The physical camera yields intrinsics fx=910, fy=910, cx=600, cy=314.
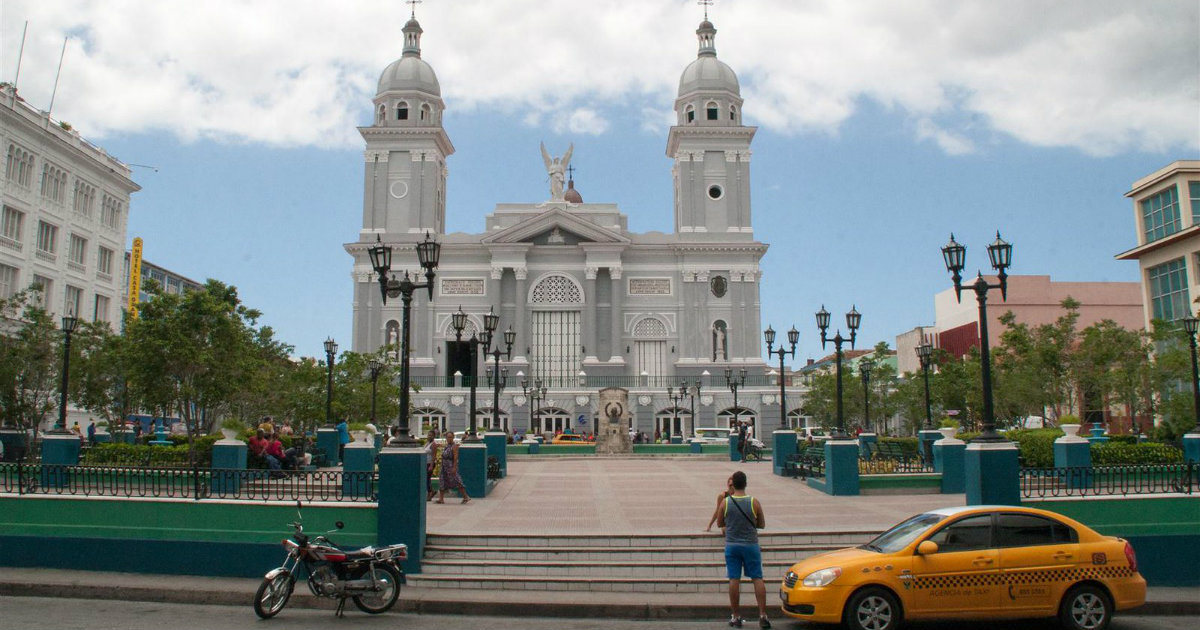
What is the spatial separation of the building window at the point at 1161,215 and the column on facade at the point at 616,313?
104ft

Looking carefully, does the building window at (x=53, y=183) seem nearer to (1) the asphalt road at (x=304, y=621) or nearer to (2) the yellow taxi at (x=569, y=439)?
(2) the yellow taxi at (x=569, y=439)

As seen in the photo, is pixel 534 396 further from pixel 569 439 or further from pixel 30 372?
pixel 30 372

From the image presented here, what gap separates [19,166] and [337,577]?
42217 mm

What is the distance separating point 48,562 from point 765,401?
152 ft

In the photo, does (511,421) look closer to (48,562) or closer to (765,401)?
(765,401)

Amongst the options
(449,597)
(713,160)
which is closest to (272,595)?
(449,597)

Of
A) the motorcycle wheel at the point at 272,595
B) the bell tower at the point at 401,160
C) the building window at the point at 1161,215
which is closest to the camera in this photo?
the motorcycle wheel at the point at 272,595

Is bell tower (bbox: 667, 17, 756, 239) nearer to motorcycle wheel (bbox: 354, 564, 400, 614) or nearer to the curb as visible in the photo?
the curb

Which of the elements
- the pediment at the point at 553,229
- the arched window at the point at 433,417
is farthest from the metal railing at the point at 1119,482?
the pediment at the point at 553,229

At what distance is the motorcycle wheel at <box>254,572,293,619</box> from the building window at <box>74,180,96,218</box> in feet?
150

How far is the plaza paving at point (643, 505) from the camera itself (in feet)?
52.3

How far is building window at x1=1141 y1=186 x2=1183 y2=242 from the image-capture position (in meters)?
49.6

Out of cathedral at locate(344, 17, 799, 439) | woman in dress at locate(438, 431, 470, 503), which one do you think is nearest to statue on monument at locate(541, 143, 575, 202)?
cathedral at locate(344, 17, 799, 439)

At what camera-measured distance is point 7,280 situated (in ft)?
143
